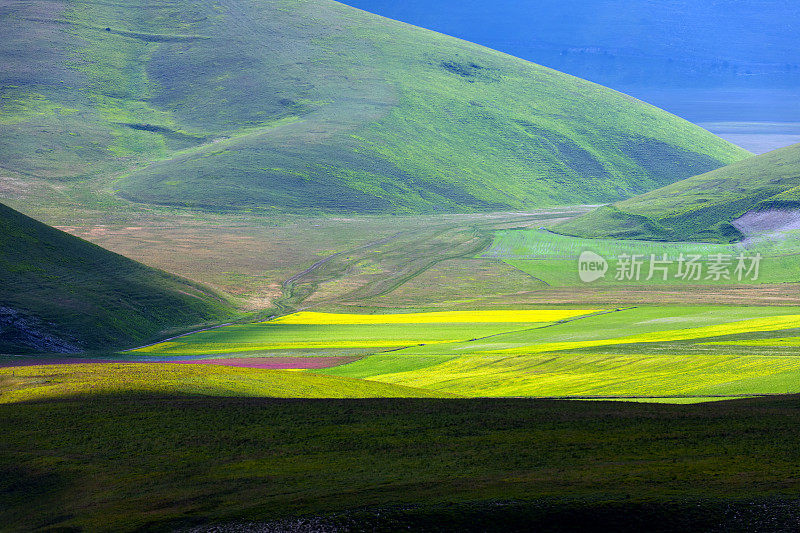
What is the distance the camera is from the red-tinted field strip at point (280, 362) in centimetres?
5447

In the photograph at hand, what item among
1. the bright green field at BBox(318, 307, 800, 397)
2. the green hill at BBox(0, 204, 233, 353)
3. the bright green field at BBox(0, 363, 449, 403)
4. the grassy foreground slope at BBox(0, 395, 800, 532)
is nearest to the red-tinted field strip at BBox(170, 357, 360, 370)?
the bright green field at BBox(318, 307, 800, 397)

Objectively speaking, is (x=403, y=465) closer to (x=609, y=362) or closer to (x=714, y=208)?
(x=609, y=362)

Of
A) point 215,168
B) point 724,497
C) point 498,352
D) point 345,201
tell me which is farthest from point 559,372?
point 215,168

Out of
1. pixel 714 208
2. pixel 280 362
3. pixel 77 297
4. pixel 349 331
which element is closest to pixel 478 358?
pixel 280 362

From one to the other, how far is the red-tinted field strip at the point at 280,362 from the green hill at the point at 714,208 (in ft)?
286

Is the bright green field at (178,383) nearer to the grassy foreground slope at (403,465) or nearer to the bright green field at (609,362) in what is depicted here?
the grassy foreground slope at (403,465)

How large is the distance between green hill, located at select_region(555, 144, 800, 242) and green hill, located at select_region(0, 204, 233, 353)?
8037 centimetres

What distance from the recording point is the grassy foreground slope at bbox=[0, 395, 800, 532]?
62.8 feet

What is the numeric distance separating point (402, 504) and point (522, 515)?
292 cm

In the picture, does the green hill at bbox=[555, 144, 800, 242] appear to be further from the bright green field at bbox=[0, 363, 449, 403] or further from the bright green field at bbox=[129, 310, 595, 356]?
the bright green field at bbox=[0, 363, 449, 403]

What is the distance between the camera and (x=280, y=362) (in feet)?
183

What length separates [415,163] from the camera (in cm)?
19888

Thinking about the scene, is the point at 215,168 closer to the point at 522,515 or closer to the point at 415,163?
the point at 415,163

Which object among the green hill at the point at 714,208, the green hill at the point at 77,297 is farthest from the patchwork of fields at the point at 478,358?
the green hill at the point at 714,208
